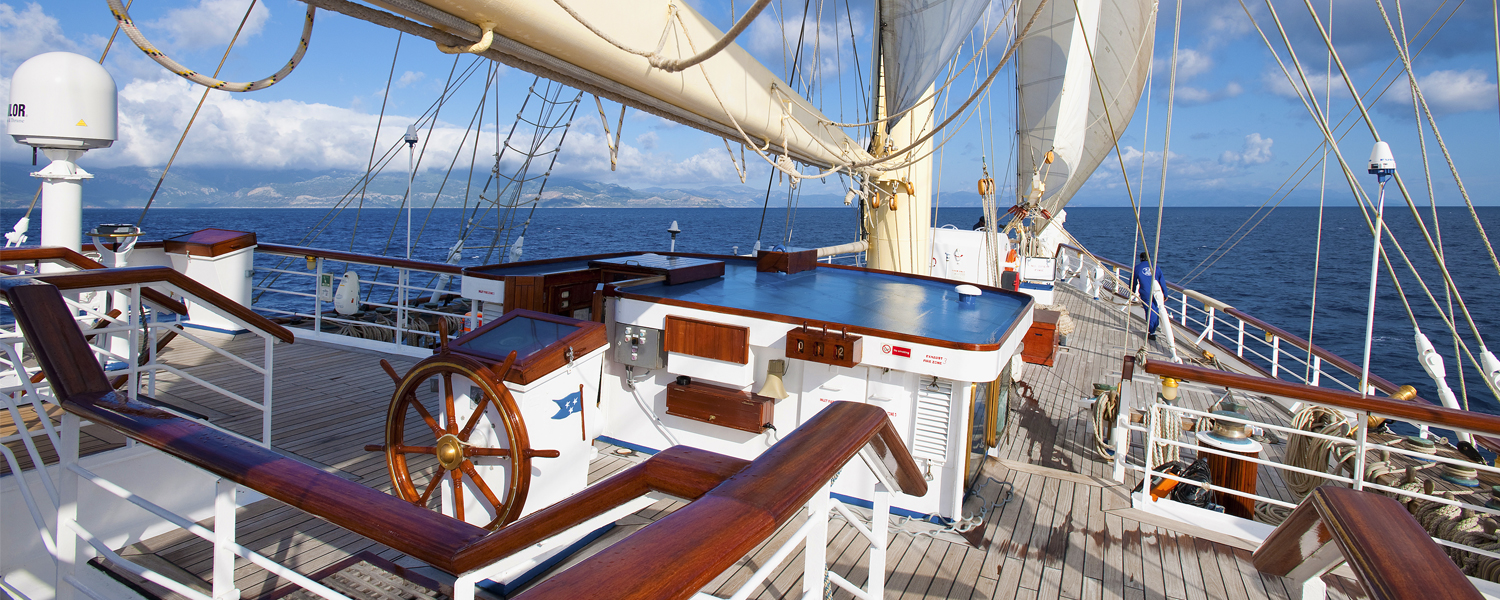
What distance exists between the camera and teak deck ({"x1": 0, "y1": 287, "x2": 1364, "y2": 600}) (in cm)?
302

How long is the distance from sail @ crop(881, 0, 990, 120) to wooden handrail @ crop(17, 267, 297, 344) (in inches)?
162

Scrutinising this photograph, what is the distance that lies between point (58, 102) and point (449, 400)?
356cm

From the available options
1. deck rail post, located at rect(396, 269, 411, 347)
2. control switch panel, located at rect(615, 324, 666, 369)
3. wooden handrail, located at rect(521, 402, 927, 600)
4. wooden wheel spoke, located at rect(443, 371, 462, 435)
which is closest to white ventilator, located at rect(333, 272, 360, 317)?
deck rail post, located at rect(396, 269, 411, 347)

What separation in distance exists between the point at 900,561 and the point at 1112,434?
7.99ft

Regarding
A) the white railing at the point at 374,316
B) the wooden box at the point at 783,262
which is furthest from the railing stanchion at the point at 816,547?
the wooden box at the point at 783,262

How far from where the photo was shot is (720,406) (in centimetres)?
417

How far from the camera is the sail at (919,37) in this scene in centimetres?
518

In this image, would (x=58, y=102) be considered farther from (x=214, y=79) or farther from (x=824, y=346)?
(x=824, y=346)

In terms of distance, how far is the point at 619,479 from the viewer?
100cm

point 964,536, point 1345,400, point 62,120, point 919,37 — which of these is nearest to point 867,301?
point 964,536

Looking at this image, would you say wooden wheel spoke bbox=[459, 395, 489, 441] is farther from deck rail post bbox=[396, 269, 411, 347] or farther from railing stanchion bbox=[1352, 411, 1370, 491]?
railing stanchion bbox=[1352, 411, 1370, 491]

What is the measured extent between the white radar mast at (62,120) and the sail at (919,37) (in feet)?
17.5

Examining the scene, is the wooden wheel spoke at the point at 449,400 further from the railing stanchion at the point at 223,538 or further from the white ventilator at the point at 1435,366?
the white ventilator at the point at 1435,366

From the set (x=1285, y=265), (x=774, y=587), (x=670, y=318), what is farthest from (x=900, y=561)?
(x=1285, y=265)
